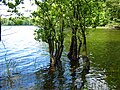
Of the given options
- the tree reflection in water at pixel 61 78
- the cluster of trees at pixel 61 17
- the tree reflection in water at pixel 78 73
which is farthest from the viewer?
the cluster of trees at pixel 61 17

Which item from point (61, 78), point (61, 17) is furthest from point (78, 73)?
point (61, 17)

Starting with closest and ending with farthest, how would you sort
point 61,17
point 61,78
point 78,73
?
point 61,78
point 61,17
point 78,73

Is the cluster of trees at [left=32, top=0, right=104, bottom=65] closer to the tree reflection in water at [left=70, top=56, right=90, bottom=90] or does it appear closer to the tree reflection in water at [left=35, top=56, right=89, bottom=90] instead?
the tree reflection in water at [left=35, top=56, right=89, bottom=90]

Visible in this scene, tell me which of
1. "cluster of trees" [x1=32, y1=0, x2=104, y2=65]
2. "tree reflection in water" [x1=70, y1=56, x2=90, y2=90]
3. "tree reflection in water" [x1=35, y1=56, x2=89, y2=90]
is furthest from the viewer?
"cluster of trees" [x1=32, y1=0, x2=104, y2=65]

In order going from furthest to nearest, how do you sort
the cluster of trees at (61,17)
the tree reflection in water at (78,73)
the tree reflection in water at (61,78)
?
the cluster of trees at (61,17) < the tree reflection in water at (78,73) < the tree reflection in water at (61,78)

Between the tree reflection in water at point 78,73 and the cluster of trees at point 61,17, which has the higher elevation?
the cluster of trees at point 61,17

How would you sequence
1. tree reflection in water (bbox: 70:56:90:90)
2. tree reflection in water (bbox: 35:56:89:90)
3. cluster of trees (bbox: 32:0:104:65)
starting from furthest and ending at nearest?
cluster of trees (bbox: 32:0:104:65) < tree reflection in water (bbox: 70:56:90:90) < tree reflection in water (bbox: 35:56:89:90)

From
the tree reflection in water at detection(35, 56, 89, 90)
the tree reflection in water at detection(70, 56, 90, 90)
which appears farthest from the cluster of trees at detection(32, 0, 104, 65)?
the tree reflection in water at detection(70, 56, 90, 90)

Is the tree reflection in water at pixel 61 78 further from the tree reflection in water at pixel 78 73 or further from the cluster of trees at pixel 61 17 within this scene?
the cluster of trees at pixel 61 17

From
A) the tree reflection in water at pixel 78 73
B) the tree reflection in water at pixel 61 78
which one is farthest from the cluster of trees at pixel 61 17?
the tree reflection in water at pixel 78 73

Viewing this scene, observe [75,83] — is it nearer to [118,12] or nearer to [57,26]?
[57,26]

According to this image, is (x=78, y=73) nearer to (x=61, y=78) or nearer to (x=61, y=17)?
(x=61, y=78)

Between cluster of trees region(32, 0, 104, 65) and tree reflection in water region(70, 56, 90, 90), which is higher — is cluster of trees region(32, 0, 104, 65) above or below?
above

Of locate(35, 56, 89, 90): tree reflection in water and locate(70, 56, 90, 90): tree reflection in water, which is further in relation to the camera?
locate(70, 56, 90, 90): tree reflection in water
